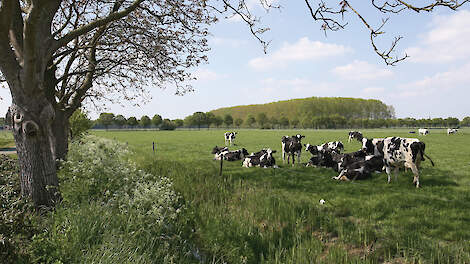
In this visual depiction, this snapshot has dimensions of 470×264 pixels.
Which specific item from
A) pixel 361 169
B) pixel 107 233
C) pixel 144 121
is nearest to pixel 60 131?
pixel 107 233

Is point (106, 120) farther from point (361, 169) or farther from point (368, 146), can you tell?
point (361, 169)

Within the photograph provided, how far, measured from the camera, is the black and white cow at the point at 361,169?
10102 mm

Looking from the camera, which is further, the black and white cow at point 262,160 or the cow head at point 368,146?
the black and white cow at point 262,160

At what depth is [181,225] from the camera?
5652 mm

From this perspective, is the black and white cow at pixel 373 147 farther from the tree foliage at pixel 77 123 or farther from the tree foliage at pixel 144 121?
the tree foliage at pixel 144 121

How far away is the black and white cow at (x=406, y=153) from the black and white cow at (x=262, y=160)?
5376 millimetres

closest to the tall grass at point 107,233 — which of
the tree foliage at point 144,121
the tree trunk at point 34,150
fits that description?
the tree trunk at point 34,150

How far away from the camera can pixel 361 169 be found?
1026 cm

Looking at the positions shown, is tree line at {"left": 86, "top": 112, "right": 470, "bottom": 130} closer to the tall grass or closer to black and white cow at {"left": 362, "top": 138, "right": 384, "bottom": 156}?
black and white cow at {"left": 362, "top": 138, "right": 384, "bottom": 156}

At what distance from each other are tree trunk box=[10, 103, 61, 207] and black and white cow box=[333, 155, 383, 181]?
32.1ft

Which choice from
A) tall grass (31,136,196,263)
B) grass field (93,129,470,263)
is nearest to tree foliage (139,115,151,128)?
grass field (93,129,470,263)

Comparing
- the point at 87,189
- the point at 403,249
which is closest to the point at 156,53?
the point at 87,189

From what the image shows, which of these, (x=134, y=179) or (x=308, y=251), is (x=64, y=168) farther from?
(x=308, y=251)

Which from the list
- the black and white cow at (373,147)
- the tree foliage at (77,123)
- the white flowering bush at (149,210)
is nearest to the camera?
the white flowering bush at (149,210)
